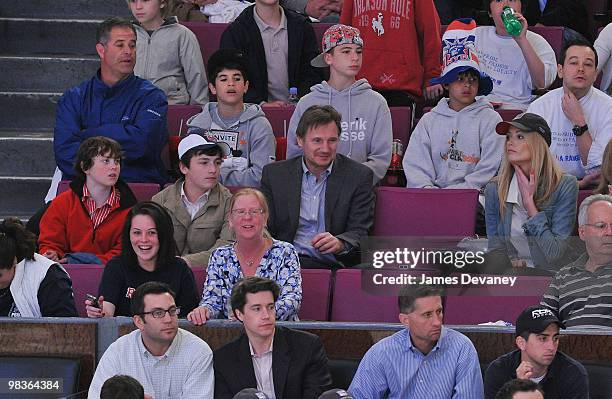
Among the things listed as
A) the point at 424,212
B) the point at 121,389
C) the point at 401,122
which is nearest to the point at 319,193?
the point at 424,212

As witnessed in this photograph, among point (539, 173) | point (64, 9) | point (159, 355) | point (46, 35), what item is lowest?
point (159, 355)

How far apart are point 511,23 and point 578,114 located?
855 mm

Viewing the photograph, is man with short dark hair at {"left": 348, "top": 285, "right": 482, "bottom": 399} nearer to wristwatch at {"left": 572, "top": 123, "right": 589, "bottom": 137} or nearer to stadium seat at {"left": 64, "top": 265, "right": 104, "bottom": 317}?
stadium seat at {"left": 64, "top": 265, "right": 104, "bottom": 317}

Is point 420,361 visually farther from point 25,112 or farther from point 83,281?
point 25,112

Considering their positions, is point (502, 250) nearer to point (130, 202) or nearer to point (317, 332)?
point (317, 332)

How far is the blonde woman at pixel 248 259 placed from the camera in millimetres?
6734

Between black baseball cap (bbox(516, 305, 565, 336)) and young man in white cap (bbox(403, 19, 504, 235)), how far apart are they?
1797 millimetres

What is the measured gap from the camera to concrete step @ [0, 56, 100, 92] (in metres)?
9.82

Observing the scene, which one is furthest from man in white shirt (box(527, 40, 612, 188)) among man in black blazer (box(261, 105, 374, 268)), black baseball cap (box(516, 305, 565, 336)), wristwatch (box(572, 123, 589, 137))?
black baseball cap (box(516, 305, 565, 336))

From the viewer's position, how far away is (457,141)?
7949 mm

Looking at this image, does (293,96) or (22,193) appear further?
(22,193)

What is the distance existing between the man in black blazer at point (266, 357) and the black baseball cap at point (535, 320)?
802 millimetres

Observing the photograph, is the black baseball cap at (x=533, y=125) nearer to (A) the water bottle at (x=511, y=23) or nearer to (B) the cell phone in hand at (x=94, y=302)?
(A) the water bottle at (x=511, y=23)

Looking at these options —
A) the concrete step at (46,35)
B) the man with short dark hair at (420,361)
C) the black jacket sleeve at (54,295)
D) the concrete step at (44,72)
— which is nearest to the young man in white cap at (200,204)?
the black jacket sleeve at (54,295)
